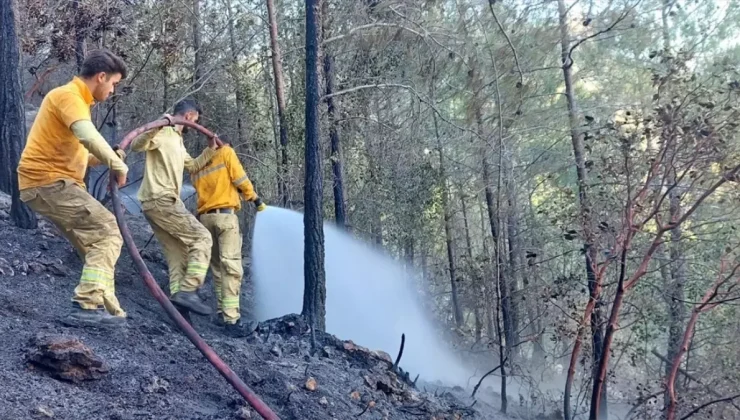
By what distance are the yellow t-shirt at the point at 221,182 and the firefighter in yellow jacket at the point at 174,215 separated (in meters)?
0.51

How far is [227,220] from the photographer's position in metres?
6.51

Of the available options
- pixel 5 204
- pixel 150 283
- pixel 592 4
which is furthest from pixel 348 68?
pixel 150 283

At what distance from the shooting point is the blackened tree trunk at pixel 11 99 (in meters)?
6.88

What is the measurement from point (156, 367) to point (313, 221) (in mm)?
2814

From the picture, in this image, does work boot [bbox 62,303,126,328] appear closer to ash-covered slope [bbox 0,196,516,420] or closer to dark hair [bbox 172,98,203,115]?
→ ash-covered slope [bbox 0,196,516,420]

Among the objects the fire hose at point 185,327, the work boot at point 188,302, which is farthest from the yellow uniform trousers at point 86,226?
the work boot at point 188,302

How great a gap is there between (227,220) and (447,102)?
33.2 feet

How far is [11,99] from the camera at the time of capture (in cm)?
690

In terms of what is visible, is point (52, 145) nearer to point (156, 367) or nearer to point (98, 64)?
point (98, 64)

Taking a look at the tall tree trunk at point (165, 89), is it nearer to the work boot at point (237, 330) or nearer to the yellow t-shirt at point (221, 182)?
the yellow t-shirt at point (221, 182)

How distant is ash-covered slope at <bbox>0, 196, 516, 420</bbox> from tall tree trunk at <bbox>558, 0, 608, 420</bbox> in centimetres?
229

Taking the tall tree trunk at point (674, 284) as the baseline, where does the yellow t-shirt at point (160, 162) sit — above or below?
above

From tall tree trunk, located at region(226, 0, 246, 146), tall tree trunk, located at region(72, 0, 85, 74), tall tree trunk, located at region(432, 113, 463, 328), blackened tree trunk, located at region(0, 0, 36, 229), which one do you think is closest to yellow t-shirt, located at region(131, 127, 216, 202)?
blackened tree trunk, located at region(0, 0, 36, 229)

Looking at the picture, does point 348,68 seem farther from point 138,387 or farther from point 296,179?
point 138,387
